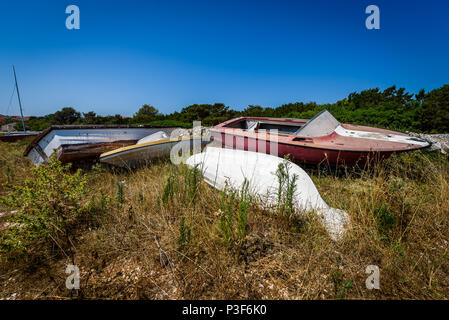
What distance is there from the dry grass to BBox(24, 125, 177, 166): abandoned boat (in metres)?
3.43

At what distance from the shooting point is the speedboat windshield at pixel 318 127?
441 centimetres

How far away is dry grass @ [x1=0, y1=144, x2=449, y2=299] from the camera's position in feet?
4.39

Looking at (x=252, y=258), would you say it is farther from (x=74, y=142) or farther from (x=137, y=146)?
(x=74, y=142)

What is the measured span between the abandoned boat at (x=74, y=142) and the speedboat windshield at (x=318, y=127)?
537 centimetres

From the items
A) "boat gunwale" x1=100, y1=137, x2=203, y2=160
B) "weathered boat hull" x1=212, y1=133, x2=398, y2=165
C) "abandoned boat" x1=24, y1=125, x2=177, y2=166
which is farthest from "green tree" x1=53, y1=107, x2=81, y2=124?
"weathered boat hull" x1=212, y1=133, x2=398, y2=165

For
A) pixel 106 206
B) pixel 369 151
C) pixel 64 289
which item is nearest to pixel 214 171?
pixel 106 206

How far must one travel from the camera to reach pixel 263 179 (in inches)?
100

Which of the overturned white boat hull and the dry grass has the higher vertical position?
the overturned white boat hull

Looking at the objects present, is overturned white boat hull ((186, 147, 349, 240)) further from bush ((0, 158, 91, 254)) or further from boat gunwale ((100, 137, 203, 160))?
boat gunwale ((100, 137, 203, 160))

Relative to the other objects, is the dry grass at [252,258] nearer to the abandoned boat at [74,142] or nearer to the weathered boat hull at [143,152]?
the weathered boat hull at [143,152]

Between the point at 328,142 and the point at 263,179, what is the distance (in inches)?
98.6

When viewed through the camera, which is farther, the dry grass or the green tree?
the green tree
